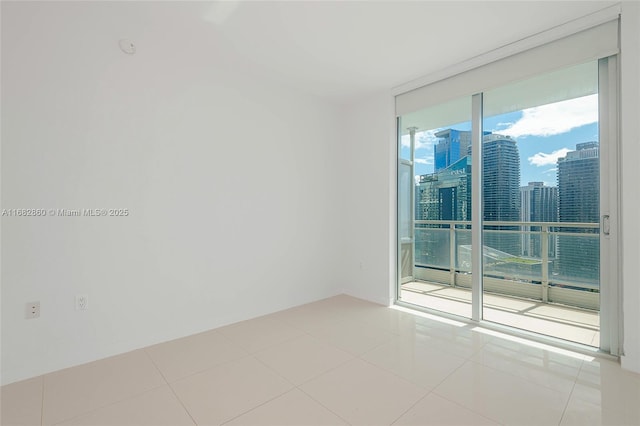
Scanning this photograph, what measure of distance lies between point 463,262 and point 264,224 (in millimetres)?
2313

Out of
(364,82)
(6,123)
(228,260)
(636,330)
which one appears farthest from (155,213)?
(636,330)

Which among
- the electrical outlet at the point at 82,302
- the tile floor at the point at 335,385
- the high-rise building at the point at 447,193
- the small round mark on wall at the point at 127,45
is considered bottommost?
the tile floor at the point at 335,385

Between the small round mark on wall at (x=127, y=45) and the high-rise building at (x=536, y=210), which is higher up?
the small round mark on wall at (x=127, y=45)

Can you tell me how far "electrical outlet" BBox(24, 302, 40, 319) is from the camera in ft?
6.91

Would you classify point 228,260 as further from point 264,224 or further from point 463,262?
point 463,262

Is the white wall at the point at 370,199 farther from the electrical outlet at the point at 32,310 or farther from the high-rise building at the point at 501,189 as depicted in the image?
the electrical outlet at the point at 32,310

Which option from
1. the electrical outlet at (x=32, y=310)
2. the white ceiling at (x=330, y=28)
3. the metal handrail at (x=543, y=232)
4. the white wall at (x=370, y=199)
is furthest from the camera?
the white wall at (x=370, y=199)

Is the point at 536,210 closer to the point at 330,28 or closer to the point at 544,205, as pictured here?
the point at 544,205

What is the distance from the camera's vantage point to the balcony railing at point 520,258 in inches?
101

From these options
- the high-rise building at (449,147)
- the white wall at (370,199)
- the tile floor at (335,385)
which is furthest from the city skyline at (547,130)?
the tile floor at (335,385)

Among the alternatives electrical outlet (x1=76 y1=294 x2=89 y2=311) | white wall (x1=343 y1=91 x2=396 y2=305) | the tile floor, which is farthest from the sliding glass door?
electrical outlet (x1=76 y1=294 x2=89 y2=311)

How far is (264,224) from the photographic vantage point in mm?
3432

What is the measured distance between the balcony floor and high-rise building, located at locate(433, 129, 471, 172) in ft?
4.92

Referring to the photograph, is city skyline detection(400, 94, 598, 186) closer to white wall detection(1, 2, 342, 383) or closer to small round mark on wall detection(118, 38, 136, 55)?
white wall detection(1, 2, 342, 383)
